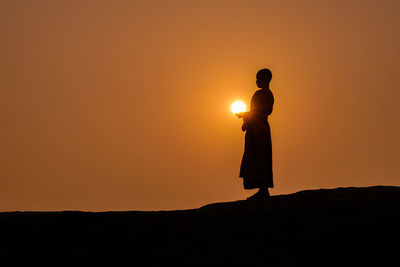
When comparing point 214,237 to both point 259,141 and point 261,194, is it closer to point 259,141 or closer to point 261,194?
point 261,194

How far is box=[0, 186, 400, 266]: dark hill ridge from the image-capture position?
6.98 m

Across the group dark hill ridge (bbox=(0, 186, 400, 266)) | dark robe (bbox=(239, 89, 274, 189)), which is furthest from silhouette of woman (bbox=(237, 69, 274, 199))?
dark hill ridge (bbox=(0, 186, 400, 266))

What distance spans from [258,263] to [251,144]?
5.57 metres

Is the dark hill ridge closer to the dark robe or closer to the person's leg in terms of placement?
the person's leg

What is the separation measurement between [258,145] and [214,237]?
4.70 meters

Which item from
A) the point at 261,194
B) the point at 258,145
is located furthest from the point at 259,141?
the point at 261,194

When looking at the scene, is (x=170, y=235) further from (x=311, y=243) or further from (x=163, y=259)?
(x=311, y=243)

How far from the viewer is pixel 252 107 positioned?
12297 millimetres

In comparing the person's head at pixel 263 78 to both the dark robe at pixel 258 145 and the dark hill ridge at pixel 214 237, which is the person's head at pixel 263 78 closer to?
the dark robe at pixel 258 145


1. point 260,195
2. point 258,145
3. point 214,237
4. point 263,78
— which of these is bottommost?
point 214,237

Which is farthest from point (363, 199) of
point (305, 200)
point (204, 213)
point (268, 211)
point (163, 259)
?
point (163, 259)

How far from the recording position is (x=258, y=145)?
12.2 m

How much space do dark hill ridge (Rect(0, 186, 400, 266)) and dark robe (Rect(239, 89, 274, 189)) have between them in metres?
2.21

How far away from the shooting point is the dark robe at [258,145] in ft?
39.3
